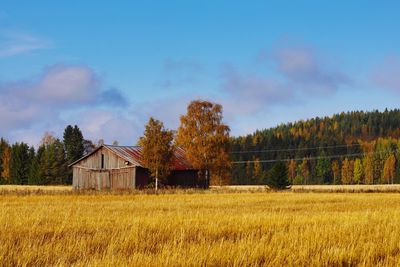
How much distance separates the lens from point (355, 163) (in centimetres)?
16038

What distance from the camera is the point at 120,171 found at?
61.2 m

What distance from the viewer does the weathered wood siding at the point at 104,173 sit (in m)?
60.3

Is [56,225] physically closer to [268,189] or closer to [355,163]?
[268,189]

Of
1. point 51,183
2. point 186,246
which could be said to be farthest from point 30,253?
point 51,183

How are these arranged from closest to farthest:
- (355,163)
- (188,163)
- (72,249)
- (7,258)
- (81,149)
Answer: (7,258) → (72,249) → (188,163) → (81,149) → (355,163)

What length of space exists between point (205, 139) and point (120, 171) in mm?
12896

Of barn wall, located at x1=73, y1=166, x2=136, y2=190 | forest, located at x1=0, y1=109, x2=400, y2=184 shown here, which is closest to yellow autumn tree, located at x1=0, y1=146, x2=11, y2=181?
forest, located at x1=0, y1=109, x2=400, y2=184

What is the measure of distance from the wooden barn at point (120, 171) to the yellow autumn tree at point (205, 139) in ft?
5.12

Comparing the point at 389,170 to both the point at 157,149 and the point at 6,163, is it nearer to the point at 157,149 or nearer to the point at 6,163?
the point at 6,163

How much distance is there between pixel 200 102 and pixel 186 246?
61.2 metres

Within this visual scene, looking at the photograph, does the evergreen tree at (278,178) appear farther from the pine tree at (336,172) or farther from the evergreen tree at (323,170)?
the pine tree at (336,172)

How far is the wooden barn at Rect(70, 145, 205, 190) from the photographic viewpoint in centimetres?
6019

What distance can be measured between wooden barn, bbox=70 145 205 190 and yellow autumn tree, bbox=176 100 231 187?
1.56m

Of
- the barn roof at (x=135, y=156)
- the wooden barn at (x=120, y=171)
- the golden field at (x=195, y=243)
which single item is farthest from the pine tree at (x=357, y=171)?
the golden field at (x=195, y=243)
